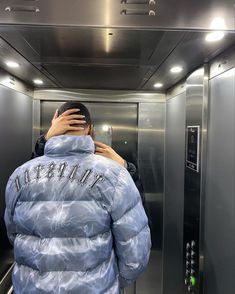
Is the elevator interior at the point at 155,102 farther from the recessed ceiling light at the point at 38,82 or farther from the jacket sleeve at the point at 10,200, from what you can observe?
the jacket sleeve at the point at 10,200

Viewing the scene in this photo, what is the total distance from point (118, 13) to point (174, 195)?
164 cm

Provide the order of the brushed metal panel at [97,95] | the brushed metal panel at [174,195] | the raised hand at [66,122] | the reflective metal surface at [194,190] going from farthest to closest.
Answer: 1. the brushed metal panel at [97,95]
2. the brushed metal panel at [174,195]
3. the reflective metal surface at [194,190]
4. the raised hand at [66,122]

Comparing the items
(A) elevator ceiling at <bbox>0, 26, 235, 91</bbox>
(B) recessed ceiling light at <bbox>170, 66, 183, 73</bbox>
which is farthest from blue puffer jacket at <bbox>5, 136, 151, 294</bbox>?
(B) recessed ceiling light at <bbox>170, 66, 183, 73</bbox>

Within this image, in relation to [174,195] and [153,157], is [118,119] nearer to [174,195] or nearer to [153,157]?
[153,157]

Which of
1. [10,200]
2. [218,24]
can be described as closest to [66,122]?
[10,200]

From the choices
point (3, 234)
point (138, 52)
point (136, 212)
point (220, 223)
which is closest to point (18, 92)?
point (3, 234)

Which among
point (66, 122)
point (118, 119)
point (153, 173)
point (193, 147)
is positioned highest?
point (118, 119)

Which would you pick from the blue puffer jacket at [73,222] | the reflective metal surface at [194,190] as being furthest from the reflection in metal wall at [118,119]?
the blue puffer jacket at [73,222]

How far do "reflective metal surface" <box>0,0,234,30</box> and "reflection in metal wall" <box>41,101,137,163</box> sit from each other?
158 cm

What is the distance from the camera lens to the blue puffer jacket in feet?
3.51

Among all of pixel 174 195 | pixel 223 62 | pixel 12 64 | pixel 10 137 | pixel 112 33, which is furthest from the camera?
pixel 174 195

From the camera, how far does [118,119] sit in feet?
8.69

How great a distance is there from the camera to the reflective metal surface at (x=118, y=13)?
0.99 meters

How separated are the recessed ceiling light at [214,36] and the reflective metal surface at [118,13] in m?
0.05
